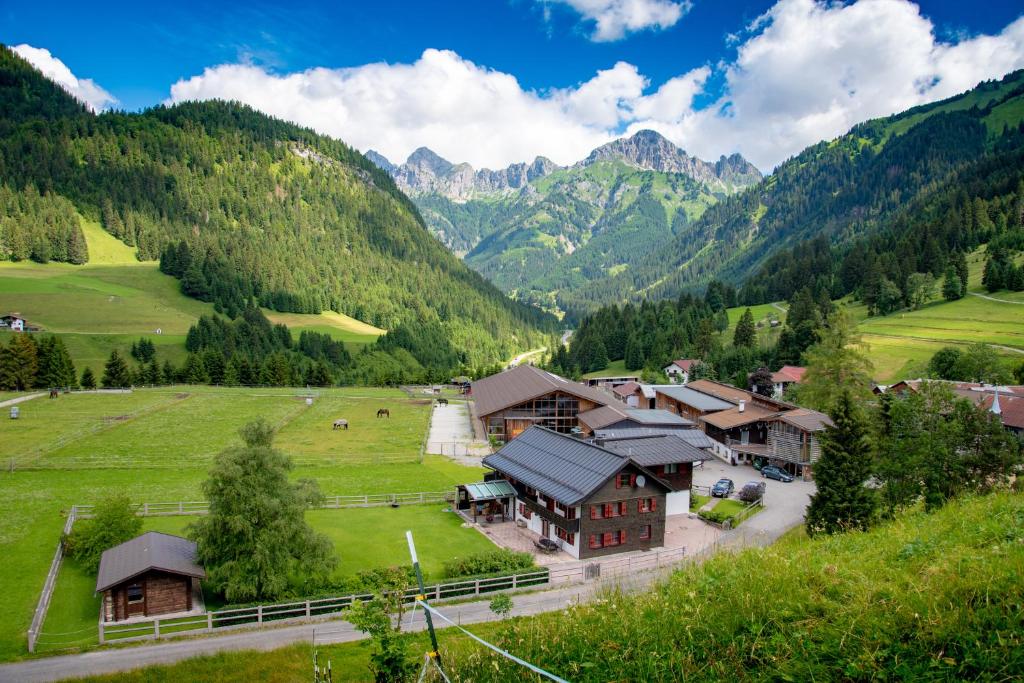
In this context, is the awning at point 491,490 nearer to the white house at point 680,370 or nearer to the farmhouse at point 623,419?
the farmhouse at point 623,419

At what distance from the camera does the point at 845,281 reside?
13200 centimetres

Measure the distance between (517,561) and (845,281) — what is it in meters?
130

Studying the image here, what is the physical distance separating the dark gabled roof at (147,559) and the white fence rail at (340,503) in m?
10.5

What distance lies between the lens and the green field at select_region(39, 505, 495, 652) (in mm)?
23516

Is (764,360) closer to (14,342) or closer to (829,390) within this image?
(829,390)

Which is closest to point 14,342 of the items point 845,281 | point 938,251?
point 845,281

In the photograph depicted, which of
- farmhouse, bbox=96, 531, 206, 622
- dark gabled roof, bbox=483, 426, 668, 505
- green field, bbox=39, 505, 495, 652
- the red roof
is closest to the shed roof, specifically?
the red roof

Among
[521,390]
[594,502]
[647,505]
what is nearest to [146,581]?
[594,502]

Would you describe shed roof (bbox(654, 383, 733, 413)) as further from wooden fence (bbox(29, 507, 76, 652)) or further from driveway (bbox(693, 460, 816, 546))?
A: wooden fence (bbox(29, 507, 76, 652))

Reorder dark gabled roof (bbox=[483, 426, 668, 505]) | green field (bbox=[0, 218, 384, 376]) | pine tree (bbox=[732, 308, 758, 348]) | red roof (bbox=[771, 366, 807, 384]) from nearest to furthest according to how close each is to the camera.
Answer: dark gabled roof (bbox=[483, 426, 668, 505])
red roof (bbox=[771, 366, 807, 384])
pine tree (bbox=[732, 308, 758, 348])
green field (bbox=[0, 218, 384, 376])

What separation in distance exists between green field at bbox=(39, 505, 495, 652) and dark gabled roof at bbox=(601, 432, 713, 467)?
41.1 ft

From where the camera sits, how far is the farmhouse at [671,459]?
4112cm

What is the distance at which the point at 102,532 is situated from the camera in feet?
95.6

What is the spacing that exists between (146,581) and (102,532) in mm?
7240
